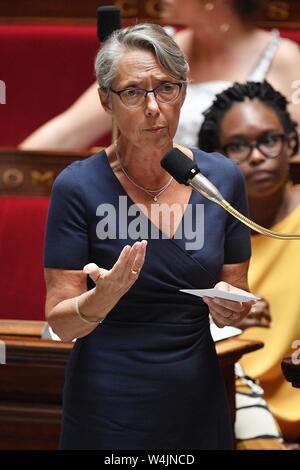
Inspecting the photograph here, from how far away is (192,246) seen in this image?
0.91 m

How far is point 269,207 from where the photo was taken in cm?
165

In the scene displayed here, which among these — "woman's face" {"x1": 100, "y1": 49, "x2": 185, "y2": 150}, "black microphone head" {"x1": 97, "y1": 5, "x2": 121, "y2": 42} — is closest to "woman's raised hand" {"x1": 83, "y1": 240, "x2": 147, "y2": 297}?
"woman's face" {"x1": 100, "y1": 49, "x2": 185, "y2": 150}

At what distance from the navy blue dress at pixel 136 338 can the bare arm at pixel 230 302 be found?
24 mm

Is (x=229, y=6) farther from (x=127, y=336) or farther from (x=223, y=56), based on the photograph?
(x=127, y=336)

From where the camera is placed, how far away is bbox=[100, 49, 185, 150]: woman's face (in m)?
0.88

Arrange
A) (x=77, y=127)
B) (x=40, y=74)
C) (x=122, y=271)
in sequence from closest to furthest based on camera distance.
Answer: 1. (x=122, y=271)
2. (x=77, y=127)
3. (x=40, y=74)

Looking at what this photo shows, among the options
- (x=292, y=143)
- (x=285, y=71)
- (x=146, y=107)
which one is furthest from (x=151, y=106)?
(x=285, y=71)

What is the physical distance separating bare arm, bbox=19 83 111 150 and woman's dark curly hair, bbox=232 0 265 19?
33cm

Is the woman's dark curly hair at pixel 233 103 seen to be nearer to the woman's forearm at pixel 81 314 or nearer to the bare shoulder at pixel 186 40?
the bare shoulder at pixel 186 40

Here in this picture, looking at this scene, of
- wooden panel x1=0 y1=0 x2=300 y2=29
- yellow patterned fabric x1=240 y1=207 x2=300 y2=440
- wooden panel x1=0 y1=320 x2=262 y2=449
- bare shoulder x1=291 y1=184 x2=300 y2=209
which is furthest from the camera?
wooden panel x1=0 y1=0 x2=300 y2=29

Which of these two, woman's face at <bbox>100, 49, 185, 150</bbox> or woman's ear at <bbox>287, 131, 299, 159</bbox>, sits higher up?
woman's ear at <bbox>287, 131, 299, 159</bbox>

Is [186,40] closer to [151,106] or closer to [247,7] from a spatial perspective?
[247,7]

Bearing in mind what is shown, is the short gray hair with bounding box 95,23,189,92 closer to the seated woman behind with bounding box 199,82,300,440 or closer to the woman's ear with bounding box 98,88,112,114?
the woman's ear with bounding box 98,88,112,114

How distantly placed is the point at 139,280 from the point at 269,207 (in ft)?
2.59
